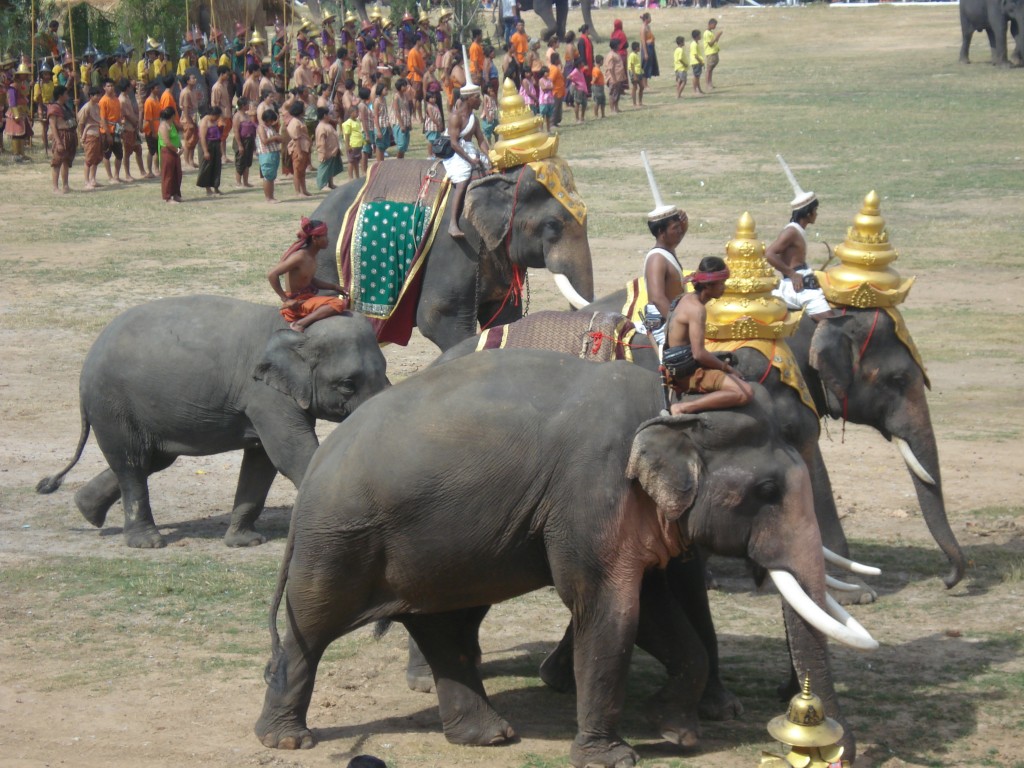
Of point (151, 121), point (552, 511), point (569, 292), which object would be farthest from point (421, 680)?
point (151, 121)

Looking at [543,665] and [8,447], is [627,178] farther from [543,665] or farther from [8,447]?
[543,665]

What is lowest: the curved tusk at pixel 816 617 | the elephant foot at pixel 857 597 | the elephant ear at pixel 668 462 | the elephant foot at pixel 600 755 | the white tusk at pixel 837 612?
the elephant foot at pixel 857 597

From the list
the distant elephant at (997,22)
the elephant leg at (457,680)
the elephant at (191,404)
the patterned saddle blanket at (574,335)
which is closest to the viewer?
the elephant leg at (457,680)

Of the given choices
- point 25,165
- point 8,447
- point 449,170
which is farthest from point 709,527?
point 25,165

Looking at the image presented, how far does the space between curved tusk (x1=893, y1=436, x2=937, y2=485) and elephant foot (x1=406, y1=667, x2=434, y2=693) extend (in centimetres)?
281

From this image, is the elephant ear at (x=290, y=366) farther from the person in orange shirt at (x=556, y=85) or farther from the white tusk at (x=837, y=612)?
the person in orange shirt at (x=556, y=85)

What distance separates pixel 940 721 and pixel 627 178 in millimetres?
18036

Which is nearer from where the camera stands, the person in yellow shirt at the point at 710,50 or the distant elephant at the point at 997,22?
the person in yellow shirt at the point at 710,50

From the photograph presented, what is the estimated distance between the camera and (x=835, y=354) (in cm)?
798

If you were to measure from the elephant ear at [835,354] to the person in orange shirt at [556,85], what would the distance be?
22.9 m

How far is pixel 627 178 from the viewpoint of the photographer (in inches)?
936

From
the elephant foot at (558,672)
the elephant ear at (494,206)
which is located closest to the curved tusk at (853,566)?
the elephant foot at (558,672)

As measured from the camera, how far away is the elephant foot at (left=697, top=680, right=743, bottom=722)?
6.42 meters

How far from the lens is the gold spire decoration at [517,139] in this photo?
33.5ft
